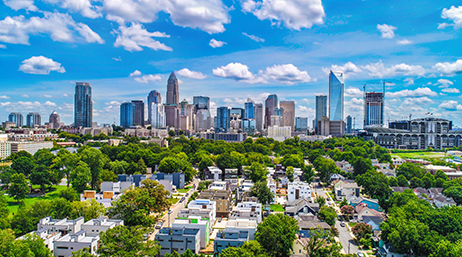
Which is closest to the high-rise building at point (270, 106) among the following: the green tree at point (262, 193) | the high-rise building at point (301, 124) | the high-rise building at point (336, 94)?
the high-rise building at point (301, 124)

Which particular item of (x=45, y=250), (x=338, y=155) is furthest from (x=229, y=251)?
(x=338, y=155)

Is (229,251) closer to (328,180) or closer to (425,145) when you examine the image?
(328,180)

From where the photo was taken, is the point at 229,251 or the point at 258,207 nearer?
the point at 229,251

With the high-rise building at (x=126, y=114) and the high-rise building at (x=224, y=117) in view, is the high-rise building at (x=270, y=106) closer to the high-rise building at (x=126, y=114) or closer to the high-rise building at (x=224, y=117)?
the high-rise building at (x=224, y=117)

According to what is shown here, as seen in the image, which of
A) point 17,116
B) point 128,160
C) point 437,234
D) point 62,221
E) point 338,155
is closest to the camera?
point 437,234

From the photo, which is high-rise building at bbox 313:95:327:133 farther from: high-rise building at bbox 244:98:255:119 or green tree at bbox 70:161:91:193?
green tree at bbox 70:161:91:193

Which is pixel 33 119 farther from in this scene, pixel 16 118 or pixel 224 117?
pixel 224 117
